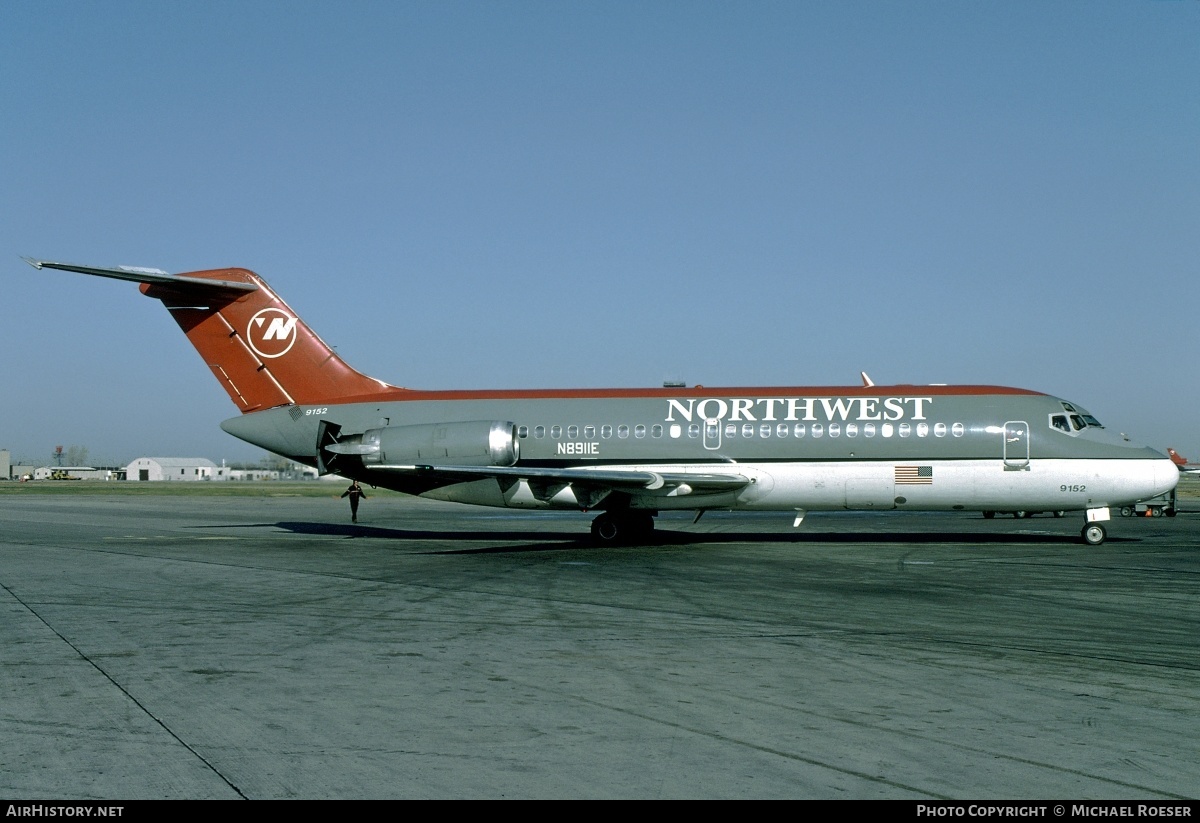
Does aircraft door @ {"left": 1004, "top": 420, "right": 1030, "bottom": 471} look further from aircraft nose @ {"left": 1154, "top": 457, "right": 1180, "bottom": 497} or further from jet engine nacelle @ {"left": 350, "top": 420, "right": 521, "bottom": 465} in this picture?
jet engine nacelle @ {"left": 350, "top": 420, "right": 521, "bottom": 465}

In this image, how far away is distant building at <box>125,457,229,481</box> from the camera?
181 meters

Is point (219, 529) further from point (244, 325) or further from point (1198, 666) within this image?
point (1198, 666)

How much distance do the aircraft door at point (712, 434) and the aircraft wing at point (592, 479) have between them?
2.94 feet

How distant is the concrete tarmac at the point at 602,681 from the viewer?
6.14m

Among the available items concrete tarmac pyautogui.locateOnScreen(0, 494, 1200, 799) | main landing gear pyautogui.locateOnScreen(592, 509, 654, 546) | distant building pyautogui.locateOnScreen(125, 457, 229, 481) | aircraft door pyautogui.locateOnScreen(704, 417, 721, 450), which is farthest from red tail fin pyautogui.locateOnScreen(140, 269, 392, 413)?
distant building pyautogui.locateOnScreen(125, 457, 229, 481)

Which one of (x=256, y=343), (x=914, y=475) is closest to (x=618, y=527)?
(x=914, y=475)

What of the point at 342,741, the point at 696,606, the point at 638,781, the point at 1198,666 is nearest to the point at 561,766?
the point at 638,781

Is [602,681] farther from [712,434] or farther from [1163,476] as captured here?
[1163,476]

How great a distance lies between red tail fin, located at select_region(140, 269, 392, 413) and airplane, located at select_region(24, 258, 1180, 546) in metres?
0.24

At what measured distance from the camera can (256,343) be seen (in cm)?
2783

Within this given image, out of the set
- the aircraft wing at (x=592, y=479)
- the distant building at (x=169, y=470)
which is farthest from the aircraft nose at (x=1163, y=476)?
the distant building at (x=169, y=470)

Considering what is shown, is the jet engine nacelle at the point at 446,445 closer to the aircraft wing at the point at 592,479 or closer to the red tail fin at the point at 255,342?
the aircraft wing at the point at 592,479
